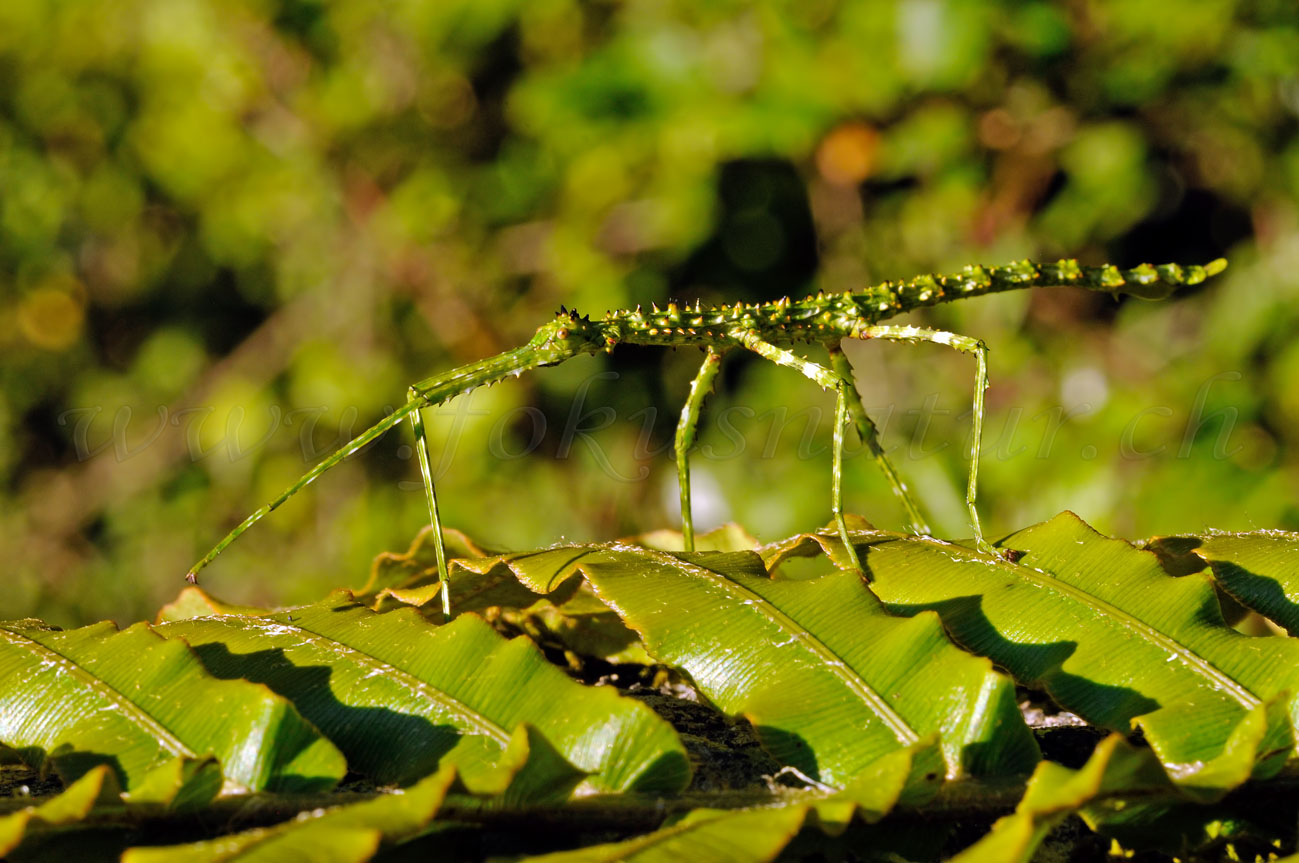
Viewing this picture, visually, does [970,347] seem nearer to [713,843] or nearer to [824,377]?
[824,377]

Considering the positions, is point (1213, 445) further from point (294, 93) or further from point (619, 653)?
point (294, 93)

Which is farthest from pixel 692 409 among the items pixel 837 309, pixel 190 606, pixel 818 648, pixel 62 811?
pixel 62 811

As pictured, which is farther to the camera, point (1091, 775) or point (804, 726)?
point (804, 726)

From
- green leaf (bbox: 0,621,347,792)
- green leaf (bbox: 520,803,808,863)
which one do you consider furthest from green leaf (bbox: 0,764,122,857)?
green leaf (bbox: 520,803,808,863)

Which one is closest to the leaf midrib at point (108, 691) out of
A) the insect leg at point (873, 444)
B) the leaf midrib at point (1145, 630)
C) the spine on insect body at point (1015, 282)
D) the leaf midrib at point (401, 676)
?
the leaf midrib at point (401, 676)

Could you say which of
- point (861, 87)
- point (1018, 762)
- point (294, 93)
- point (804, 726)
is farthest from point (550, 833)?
point (294, 93)

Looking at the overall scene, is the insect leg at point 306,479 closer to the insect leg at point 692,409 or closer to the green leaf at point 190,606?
the green leaf at point 190,606
